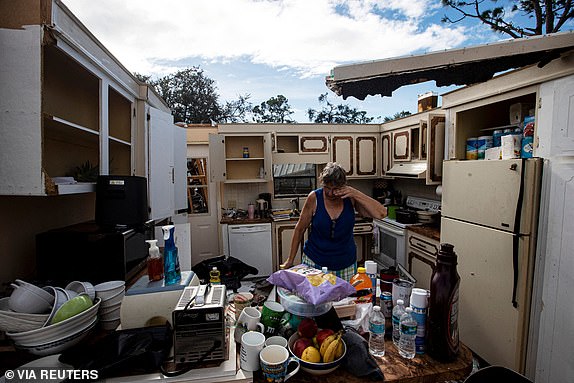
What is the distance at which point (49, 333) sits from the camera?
3.13ft

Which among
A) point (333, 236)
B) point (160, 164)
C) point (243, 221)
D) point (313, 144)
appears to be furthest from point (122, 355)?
point (313, 144)

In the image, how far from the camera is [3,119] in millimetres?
Result: 1119

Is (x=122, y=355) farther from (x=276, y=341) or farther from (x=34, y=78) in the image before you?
(x=34, y=78)

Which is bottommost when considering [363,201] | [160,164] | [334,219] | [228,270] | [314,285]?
[228,270]

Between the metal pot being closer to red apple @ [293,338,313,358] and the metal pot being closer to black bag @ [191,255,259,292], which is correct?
black bag @ [191,255,259,292]

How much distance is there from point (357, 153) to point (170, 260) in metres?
3.56

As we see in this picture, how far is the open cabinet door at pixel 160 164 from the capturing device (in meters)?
2.12

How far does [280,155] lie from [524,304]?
3192mm

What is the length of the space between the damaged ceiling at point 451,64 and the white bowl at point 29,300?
153cm

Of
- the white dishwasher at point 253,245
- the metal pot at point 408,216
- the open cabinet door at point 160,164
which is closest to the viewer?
the open cabinet door at point 160,164

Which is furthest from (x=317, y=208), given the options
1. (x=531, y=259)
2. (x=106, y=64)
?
(x=106, y=64)

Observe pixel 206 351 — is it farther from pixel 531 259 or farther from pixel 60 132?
pixel 531 259

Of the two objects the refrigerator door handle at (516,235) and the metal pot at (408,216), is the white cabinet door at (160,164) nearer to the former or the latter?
the refrigerator door handle at (516,235)

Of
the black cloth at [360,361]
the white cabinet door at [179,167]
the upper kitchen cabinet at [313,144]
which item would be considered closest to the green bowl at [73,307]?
the black cloth at [360,361]
